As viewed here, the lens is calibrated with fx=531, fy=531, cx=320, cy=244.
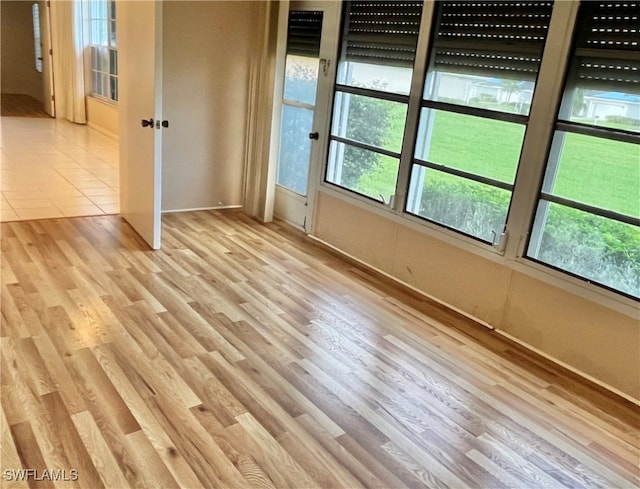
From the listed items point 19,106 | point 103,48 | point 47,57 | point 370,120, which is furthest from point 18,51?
point 370,120

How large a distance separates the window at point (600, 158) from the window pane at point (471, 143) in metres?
0.27

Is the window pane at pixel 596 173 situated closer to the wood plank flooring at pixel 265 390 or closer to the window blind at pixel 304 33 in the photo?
the wood plank flooring at pixel 265 390

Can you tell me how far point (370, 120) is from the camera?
4000mm

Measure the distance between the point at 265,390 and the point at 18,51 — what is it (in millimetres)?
12708

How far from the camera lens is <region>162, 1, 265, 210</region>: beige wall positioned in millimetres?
4516

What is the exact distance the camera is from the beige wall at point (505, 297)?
8.87 feet

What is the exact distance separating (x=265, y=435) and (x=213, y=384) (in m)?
0.41

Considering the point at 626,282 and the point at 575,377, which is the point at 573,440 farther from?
the point at 626,282

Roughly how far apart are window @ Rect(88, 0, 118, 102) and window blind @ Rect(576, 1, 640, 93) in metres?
6.62

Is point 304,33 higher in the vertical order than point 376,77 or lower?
higher

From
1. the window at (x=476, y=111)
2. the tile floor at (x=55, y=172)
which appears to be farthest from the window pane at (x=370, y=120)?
the tile floor at (x=55, y=172)

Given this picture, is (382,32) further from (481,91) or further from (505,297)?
(505,297)

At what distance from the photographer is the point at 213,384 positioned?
7.91ft

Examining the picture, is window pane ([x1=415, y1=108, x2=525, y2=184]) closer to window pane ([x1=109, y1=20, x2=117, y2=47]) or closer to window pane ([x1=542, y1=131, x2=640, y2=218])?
window pane ([x1=542, y1=131, x2=640, y2=218])
